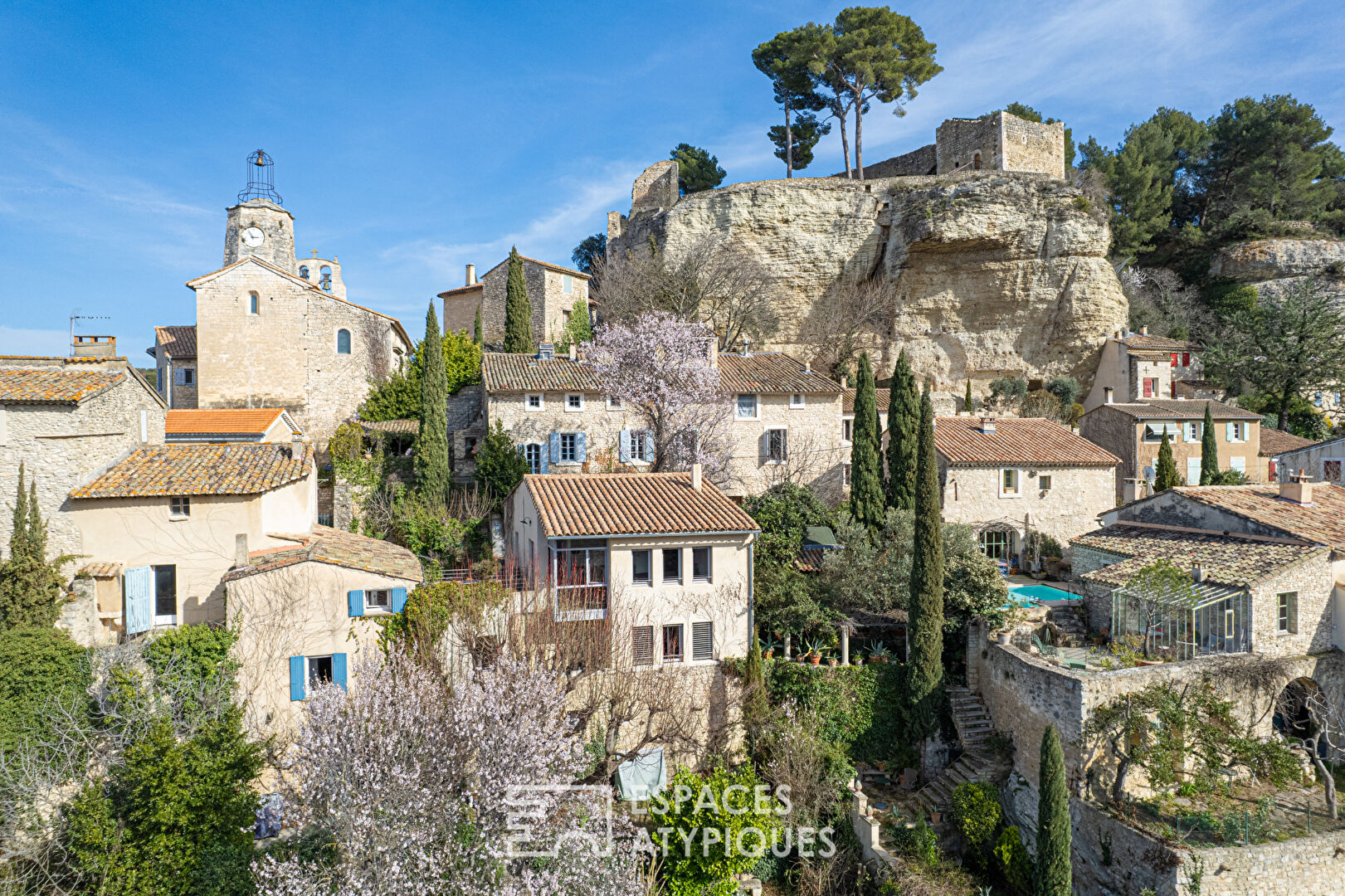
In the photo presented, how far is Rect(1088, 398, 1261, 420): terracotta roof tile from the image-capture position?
33219 millimetres

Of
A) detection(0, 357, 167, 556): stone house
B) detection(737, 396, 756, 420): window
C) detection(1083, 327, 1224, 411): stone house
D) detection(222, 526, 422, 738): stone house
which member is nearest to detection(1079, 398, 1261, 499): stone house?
detection(1083, 327, 1224, 411): stone house

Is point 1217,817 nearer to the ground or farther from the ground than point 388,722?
nearer to the ground

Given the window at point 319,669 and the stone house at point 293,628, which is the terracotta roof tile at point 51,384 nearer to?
the stone house at point 293,628

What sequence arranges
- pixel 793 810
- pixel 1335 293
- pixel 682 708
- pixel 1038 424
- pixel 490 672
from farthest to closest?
pixel 1335 293 < pixel 1038 424 < pixel 682 708 < pixel 793 810 < pixel 490 672

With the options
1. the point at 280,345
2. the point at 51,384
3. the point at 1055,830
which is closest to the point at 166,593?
the point at 51,384

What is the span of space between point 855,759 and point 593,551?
9.47 m

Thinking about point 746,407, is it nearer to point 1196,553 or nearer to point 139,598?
point 1196,553

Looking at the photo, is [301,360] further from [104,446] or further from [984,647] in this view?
[984,647]

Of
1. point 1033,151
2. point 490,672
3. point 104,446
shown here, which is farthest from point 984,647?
point 1033,151

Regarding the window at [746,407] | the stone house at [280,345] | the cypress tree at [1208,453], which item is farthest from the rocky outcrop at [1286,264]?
the stone house at [280,345]

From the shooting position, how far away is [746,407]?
98.4ft

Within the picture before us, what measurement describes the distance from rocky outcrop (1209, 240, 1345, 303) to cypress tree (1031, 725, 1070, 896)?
4343 cm

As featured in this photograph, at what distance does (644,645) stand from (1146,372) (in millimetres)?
32526

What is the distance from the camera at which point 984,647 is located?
65.2ft
